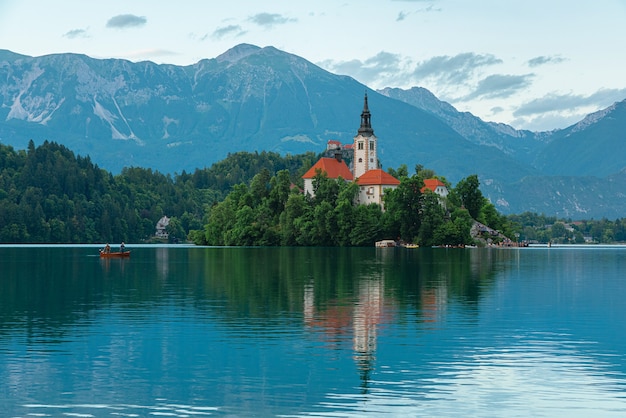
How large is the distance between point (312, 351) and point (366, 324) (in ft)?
30.2

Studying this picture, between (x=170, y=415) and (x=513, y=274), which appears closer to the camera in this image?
(x=170, y=415)

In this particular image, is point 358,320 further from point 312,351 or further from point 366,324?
point 312,351

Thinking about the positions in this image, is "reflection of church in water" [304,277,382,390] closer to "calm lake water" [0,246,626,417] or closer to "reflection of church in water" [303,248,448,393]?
"reflection of church in water" [303,248,448,393]

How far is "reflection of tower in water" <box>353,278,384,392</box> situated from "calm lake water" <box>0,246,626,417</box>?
88 mm

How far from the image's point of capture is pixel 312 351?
36844mm

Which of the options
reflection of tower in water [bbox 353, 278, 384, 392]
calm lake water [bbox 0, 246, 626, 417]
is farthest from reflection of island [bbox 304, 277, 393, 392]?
calm lake water [bbox 0, 246, 626, 417]

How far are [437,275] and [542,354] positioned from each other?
50.2 metres

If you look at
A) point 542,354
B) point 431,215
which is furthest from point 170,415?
point 431,215

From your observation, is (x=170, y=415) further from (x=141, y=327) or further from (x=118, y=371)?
(x=141, y=327)

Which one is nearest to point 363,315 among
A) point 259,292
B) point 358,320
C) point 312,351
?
point 358,320

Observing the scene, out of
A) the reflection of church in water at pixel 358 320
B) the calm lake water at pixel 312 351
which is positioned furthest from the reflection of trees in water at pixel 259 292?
the calm lake water at pixel 312 351

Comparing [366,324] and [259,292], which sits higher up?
[259,292]

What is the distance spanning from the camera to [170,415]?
86.4 ft

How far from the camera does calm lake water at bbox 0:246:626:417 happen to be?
2798cm
